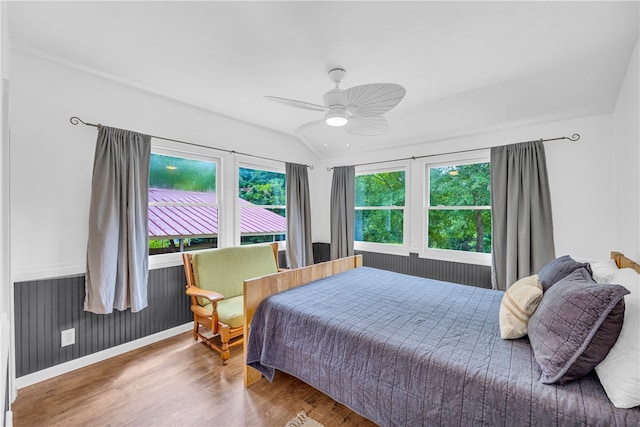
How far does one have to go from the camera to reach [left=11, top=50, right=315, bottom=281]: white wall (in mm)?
2037

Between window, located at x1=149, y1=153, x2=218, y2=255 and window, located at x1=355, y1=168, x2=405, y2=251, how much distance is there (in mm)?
2109

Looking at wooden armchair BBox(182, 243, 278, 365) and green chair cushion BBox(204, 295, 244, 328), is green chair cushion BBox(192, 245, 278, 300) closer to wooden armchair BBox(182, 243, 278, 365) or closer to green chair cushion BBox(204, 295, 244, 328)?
wooden armchair BBox(182, 243, 278, 365)

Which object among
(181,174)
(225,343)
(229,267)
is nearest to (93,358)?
(225,343)

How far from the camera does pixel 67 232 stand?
225 cm

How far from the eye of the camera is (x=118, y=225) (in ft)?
7.84

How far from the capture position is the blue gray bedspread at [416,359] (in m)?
1.08

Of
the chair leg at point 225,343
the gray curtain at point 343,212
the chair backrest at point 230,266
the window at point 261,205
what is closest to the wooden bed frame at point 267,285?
the chair leg at point 225,343

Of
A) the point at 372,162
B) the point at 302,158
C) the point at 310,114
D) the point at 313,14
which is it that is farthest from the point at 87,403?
the point at 372,162

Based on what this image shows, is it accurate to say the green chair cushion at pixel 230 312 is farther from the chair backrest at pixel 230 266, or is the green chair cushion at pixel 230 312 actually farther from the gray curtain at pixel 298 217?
the gray curtain at pixel 298 217

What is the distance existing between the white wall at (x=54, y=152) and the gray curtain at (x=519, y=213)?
12.1ft

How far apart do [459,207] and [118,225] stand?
3.58m

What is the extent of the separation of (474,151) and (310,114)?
1966mm

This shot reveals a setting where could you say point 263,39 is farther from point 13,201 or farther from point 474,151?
point 474,151

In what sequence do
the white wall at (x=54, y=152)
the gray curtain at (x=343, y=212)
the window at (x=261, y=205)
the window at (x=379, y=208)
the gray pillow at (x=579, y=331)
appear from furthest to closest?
the gray curtain at (x=343, y=212) → the window at (x=379, y=208) → the window at (x=261, y=205) → the white wall at (x=54, y=152) → the gray pillow at (x=579, y=331)
